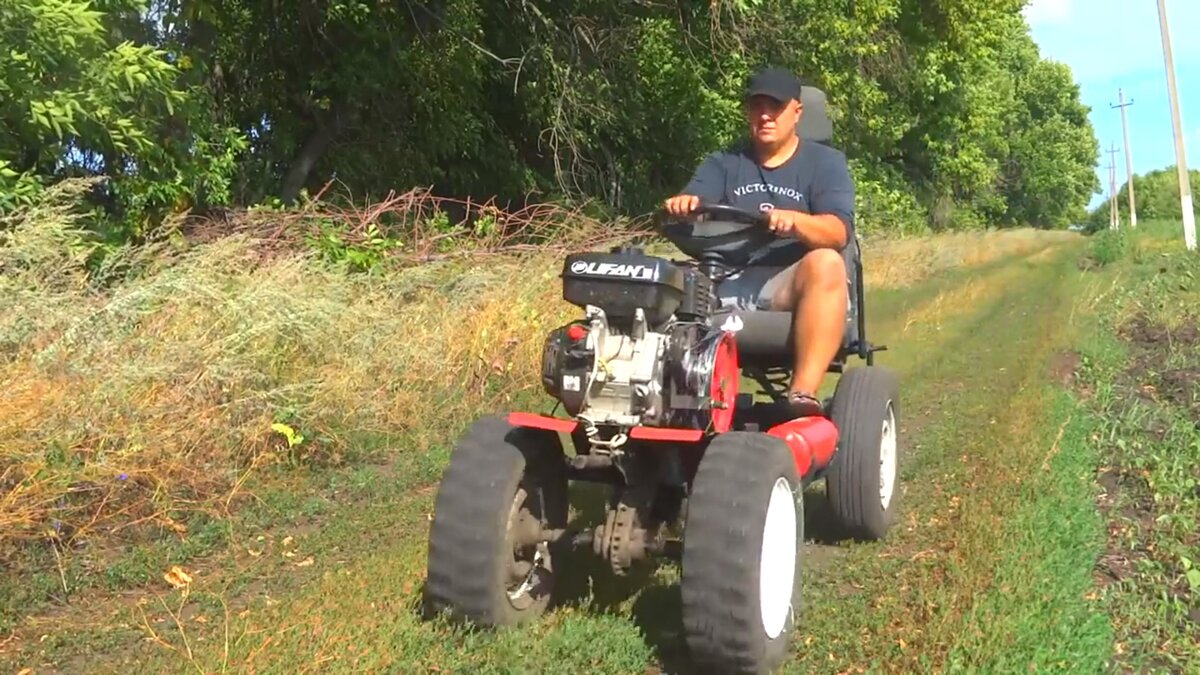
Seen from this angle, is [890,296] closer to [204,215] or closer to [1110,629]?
[204,215]

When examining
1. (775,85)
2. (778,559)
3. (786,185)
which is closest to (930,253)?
(786,185)

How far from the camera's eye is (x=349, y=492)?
5.34 metres

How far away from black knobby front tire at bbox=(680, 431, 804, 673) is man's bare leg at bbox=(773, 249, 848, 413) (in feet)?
3.21

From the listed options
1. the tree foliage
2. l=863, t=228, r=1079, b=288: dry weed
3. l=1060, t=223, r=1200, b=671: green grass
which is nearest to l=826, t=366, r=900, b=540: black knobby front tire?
l=1060, t=223, r=1200, b=671: green grass

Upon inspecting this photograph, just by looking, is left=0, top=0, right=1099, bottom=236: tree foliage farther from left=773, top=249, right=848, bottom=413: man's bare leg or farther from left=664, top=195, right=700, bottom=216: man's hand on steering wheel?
Answer: left=773, top=249, right=848, bottom=413: man's bare leg

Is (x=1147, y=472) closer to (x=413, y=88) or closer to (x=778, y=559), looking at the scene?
(x=778, y=559)

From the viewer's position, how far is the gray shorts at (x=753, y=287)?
175 inches

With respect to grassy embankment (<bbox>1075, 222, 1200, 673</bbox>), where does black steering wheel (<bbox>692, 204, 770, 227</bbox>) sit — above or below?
above

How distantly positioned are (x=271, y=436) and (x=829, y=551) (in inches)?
110

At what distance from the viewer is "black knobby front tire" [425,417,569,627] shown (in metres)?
3.34

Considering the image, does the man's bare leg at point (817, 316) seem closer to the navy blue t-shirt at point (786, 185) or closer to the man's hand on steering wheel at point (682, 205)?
the navy blue t-shirt at point (786, 185)

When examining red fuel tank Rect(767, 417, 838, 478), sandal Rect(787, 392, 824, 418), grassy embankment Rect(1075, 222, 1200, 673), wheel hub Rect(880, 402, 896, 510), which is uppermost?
sandal Rect(787, 392, 824, 418)

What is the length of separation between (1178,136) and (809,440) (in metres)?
31.1

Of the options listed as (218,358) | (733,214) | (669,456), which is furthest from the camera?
(218,358)
